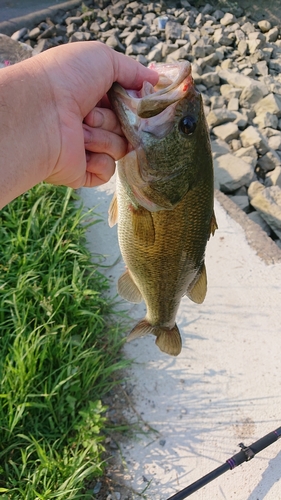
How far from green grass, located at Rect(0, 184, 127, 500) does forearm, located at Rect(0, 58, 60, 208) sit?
1.02 metres

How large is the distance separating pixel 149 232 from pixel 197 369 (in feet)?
4.99

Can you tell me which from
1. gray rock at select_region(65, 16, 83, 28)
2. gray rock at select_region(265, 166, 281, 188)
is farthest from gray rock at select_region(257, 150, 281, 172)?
gray rock at select_region(65, 16, 83, 28)

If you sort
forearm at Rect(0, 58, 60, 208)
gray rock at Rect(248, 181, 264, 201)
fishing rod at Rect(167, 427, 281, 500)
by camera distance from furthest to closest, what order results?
1. gray rock at Rect(248, 181, 264, 201)
2. fishing rod at Rect(167, 427, 281, 500)
3. forearm at Rect(0, 58, 60, 208)

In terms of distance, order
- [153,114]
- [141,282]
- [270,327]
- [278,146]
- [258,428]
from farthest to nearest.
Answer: [278,146] → [270,327] → [258,428] → [141,282] → [153,114]

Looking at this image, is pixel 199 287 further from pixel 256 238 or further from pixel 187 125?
pixel 256 238

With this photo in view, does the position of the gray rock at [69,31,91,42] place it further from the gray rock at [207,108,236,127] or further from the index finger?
the index finger

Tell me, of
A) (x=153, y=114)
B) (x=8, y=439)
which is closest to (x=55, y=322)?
(x=8, y=439)

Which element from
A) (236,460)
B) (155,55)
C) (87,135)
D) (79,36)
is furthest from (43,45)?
(236,460)

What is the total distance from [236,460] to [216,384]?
579mm

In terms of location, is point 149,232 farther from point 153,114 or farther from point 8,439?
point 8,439

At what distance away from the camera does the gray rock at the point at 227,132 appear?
5.46 meters

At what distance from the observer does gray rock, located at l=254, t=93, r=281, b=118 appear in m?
6.16

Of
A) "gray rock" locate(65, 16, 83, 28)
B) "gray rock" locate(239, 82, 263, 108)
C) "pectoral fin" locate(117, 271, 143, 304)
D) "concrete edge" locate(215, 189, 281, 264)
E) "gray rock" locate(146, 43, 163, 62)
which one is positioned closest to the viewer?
"pectoral fin" locate(117, 271, 143, 304)

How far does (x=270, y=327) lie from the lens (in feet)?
10.1
